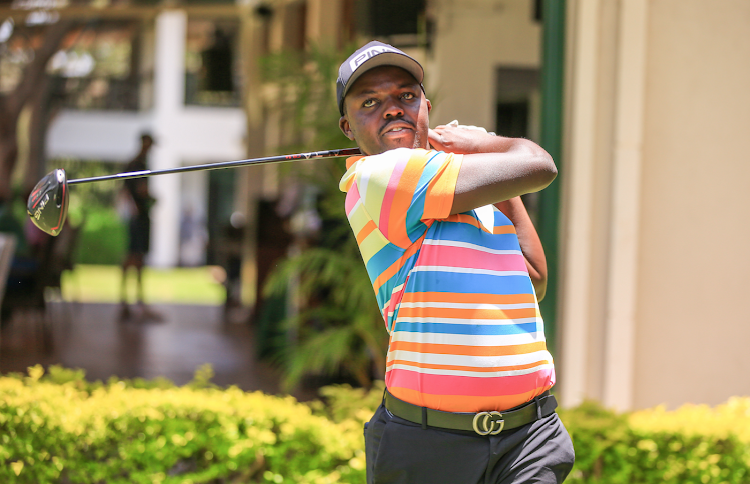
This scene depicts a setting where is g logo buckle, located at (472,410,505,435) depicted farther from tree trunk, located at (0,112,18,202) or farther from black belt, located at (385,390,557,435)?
tree trunk, located at (0,112,18,202)

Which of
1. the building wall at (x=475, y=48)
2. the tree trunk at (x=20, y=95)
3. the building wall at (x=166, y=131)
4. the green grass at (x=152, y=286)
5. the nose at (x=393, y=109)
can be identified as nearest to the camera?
the nose at (x=393, y=109)

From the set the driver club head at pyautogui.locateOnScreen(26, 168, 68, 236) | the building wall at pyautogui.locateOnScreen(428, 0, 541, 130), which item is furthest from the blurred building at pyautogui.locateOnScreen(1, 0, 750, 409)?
the driver club head at pyautogui.locateOnScreen(26, 168, 68, 236)

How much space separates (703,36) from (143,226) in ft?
17.2

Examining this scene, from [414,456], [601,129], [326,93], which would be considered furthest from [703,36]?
[414,456]

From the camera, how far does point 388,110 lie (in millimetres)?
1621

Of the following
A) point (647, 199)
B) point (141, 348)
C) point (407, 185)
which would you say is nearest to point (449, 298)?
point (407, 185)

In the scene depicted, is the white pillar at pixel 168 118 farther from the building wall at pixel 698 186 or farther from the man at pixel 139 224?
the building wall at pixel 698 186

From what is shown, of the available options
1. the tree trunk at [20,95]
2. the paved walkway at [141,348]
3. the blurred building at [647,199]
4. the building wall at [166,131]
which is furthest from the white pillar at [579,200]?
the building wall at [166,131]

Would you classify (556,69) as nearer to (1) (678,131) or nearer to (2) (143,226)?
(1) (678,131)

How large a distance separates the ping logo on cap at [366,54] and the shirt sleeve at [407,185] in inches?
8.9

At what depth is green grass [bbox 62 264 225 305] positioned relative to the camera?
10273mm

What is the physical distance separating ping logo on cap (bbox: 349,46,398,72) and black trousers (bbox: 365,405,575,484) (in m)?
0.82

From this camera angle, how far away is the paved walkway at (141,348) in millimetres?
6203

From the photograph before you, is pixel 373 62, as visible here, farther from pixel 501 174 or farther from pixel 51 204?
pixel 51 204
